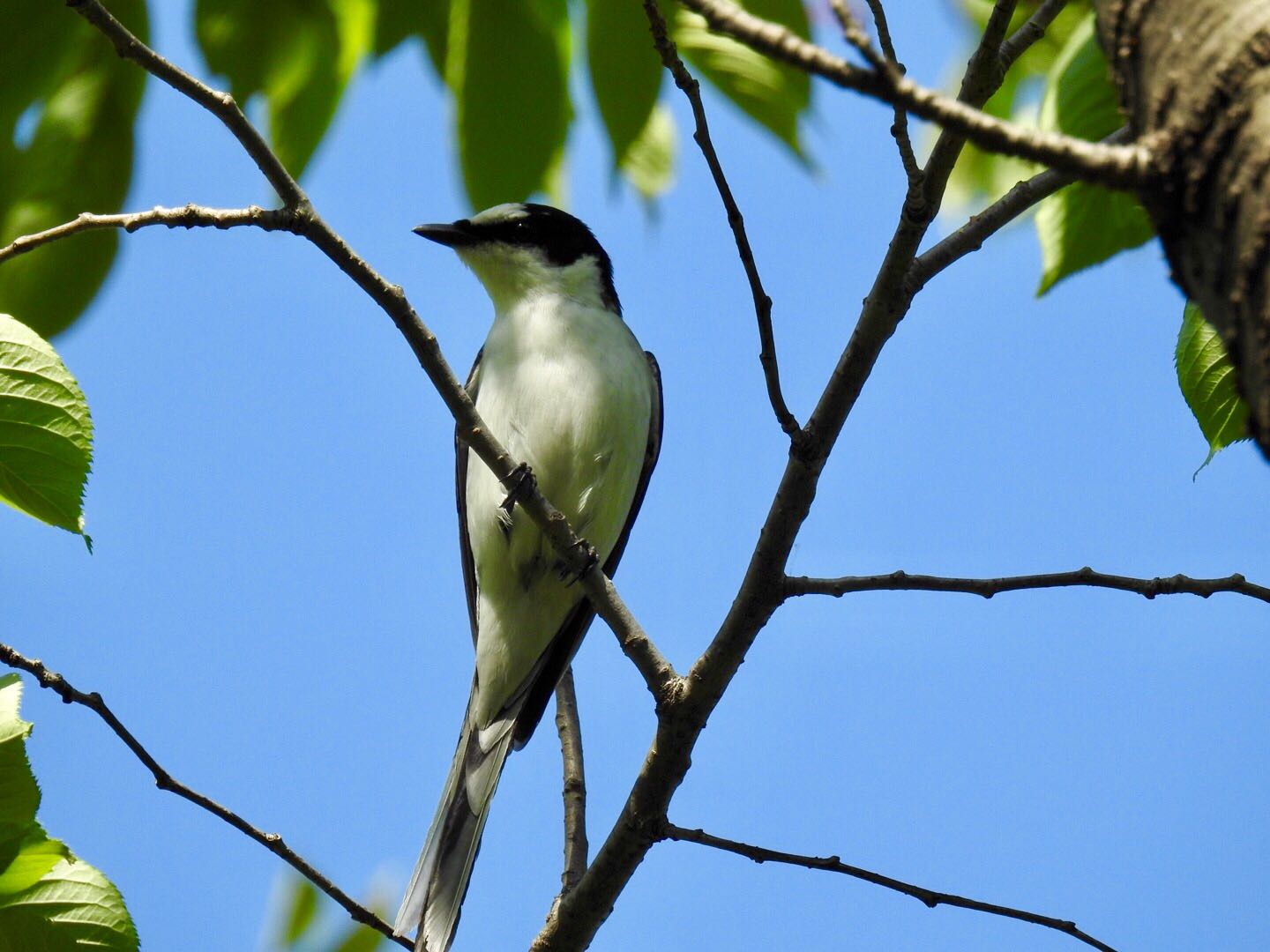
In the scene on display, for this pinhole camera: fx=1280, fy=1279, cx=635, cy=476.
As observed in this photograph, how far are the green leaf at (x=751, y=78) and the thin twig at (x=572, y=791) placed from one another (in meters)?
2.13

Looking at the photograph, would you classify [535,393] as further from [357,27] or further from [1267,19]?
[1267,19]

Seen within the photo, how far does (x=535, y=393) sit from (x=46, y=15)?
304 centimetres

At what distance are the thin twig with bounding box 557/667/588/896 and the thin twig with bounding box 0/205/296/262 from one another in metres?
1.96

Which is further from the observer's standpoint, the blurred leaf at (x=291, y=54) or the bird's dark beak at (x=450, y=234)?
the bird's dark beak at (x=450, y=234)

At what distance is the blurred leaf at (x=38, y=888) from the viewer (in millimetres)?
2328

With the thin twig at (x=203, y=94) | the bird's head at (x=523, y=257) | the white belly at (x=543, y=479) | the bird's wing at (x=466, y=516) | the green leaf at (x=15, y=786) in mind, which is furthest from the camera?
the bird's head at (x=523, y=257)

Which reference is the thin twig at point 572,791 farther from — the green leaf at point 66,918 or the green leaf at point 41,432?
the green leaf at point 41,432

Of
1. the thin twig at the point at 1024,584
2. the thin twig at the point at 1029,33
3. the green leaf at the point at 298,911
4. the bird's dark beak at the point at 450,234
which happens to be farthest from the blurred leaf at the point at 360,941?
the bird's dark beak at the point at 450,234

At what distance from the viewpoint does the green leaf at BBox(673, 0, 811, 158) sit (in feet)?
9.45

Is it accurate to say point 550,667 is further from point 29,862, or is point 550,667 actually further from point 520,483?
point 29,862

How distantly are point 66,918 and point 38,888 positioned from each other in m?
0.08

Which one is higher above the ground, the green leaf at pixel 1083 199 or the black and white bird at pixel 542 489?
the black and white bird at pixel 542 489

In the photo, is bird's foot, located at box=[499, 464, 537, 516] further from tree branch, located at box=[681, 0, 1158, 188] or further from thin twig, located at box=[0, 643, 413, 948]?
tree branch, located at box=[681, 0, 1158, 188]

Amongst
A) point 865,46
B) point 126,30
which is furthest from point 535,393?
point 865,46
